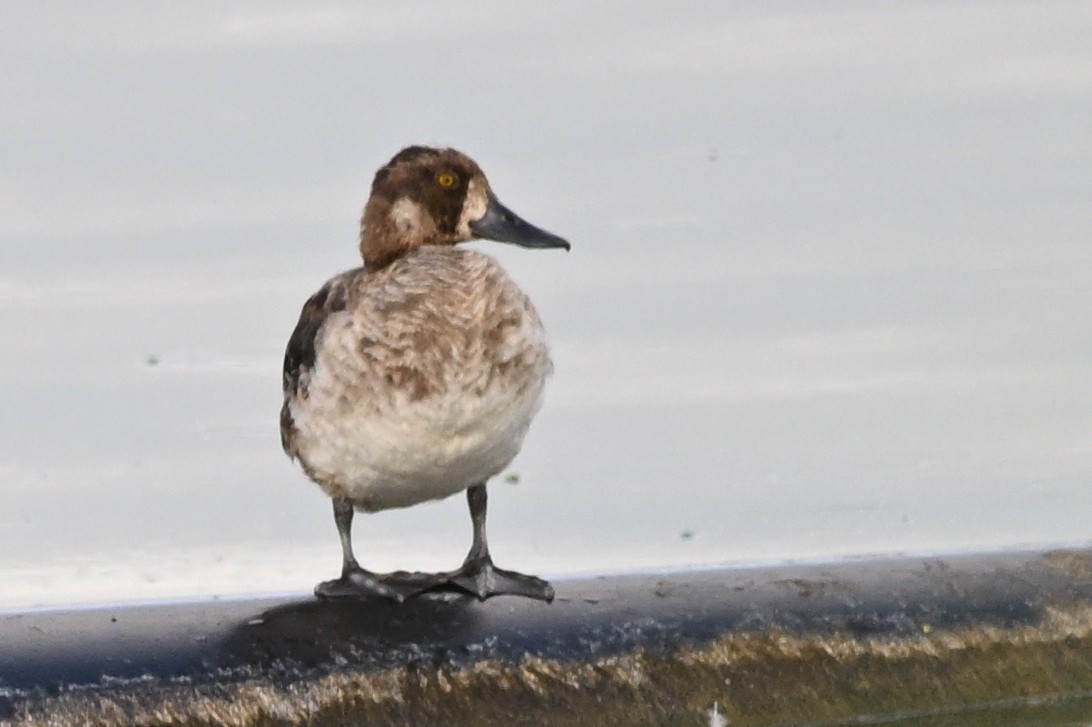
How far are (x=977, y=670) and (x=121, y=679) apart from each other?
79.9 inches

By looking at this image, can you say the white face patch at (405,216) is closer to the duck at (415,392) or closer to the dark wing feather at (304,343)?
the duck at (415,392)

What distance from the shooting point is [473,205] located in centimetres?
573

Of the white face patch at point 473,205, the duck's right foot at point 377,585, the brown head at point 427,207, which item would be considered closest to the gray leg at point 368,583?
the duck's right foot at point 377,585

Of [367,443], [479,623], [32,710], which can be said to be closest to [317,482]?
[367,443]

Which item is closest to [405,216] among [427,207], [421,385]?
[427,207]

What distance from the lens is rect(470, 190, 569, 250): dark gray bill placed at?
5.75 metres

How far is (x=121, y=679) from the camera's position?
4504 millimetres

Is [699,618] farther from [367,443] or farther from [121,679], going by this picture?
[121,679]

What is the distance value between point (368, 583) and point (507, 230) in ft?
3.53

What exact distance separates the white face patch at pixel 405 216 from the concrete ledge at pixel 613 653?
1016mm

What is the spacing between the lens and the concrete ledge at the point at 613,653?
14.9 feet

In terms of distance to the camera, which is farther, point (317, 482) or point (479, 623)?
point (317, 482)

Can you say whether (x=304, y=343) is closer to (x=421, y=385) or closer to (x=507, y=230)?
(x=421, y=385)

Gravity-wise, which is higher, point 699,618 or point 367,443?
point 367,443
